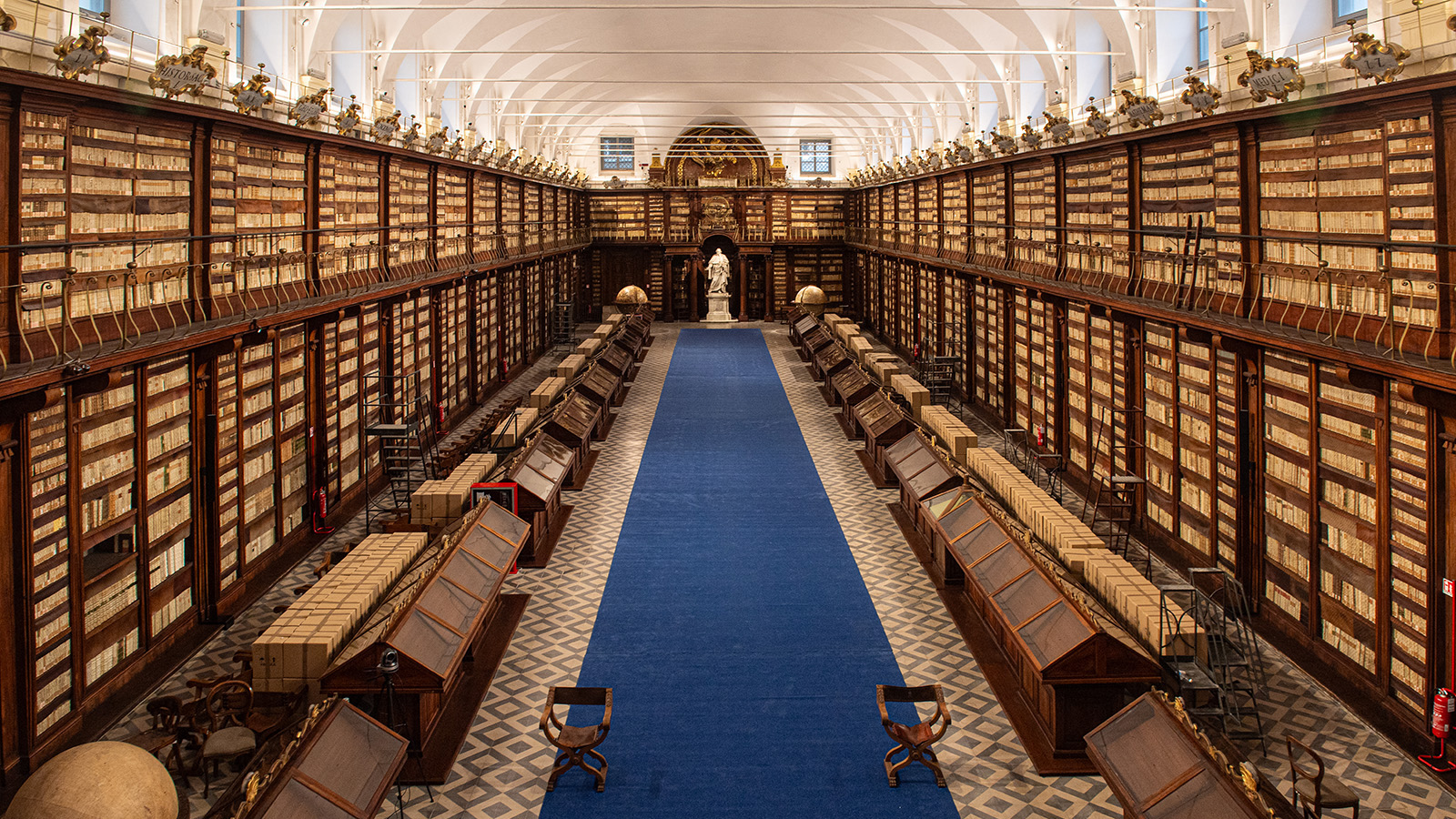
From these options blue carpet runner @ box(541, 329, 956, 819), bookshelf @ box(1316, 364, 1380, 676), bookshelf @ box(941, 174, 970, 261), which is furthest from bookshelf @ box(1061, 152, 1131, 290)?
bookshelf @ box(941, 174, 970, 261)

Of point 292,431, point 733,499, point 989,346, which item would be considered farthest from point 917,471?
point 989,346

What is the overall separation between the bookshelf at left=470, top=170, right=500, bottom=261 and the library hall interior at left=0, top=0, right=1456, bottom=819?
4.38 meters

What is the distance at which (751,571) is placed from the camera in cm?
1216

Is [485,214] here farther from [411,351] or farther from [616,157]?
[616,157]

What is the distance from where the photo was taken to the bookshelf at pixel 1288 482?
9.86 m

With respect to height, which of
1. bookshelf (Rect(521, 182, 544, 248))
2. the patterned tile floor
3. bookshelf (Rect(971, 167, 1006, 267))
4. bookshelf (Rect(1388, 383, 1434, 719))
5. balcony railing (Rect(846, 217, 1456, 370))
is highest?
bookshelf (Rect(521, 182, 544, 248))

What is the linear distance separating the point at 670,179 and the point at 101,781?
1564 inches

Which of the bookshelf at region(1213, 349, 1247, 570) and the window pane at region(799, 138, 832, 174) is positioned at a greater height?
the window pane at region(799, 138, 832, 174)

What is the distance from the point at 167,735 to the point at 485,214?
64.3ft

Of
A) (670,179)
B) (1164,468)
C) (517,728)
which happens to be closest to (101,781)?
(517,728)

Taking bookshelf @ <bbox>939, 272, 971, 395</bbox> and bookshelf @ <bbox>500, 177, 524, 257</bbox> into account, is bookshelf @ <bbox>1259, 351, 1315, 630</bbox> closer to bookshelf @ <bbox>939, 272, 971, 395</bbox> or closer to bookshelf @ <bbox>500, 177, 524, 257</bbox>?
bookshelf @ <bbox>939, 272, 971, 395</bbox>

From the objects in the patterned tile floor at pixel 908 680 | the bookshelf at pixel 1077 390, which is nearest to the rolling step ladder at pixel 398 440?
the patterned tile floor at pixel 908 680

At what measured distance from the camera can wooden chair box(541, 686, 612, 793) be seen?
7527 mm

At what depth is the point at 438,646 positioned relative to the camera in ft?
25.9
